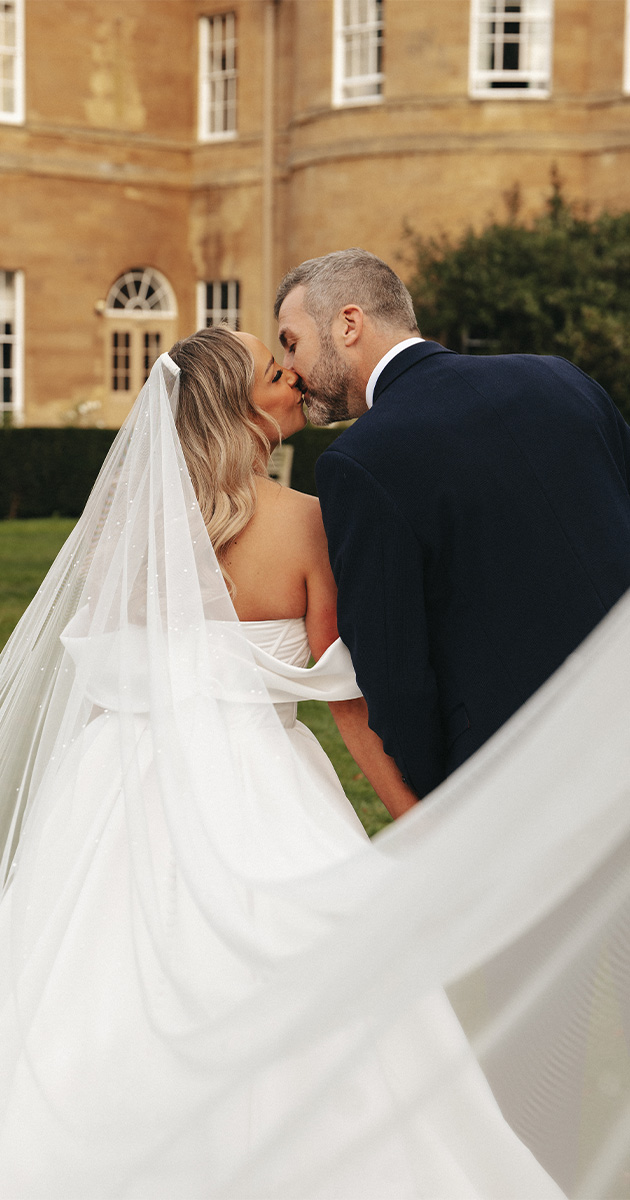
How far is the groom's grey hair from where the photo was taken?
2.83 m

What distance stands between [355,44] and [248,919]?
68.2ft

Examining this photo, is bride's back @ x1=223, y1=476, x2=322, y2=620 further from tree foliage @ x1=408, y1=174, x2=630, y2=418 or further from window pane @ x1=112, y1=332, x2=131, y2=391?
window pane @ x1=112, y1=332, x2=131, y2=391

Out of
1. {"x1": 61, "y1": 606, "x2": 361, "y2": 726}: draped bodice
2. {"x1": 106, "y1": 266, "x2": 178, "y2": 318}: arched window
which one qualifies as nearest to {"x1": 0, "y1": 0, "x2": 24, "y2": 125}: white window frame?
{"x1": 106, "y1": 266, "x2": 178, "y2": 318}: arched window

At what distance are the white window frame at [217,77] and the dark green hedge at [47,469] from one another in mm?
→ 7730

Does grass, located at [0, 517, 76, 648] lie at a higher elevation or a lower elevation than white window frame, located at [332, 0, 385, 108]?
lower

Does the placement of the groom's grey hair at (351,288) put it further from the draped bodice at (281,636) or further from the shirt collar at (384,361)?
the draped bodice at (281,636)

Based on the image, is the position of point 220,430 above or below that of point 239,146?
below

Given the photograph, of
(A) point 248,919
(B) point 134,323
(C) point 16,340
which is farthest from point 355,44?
(A) point 248,919

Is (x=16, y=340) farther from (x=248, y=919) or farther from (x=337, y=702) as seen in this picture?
(x=248, y=919)

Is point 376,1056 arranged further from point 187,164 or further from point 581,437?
point 187,164

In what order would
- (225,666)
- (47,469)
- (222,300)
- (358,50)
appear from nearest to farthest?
1. (225,666)
2. (47,469)
3. (358,50)
4. (222,300)

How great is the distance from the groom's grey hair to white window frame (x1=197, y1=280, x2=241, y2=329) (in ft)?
68.2

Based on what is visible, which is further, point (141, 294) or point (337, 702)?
point (141, 294)

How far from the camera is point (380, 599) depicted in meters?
2.57
